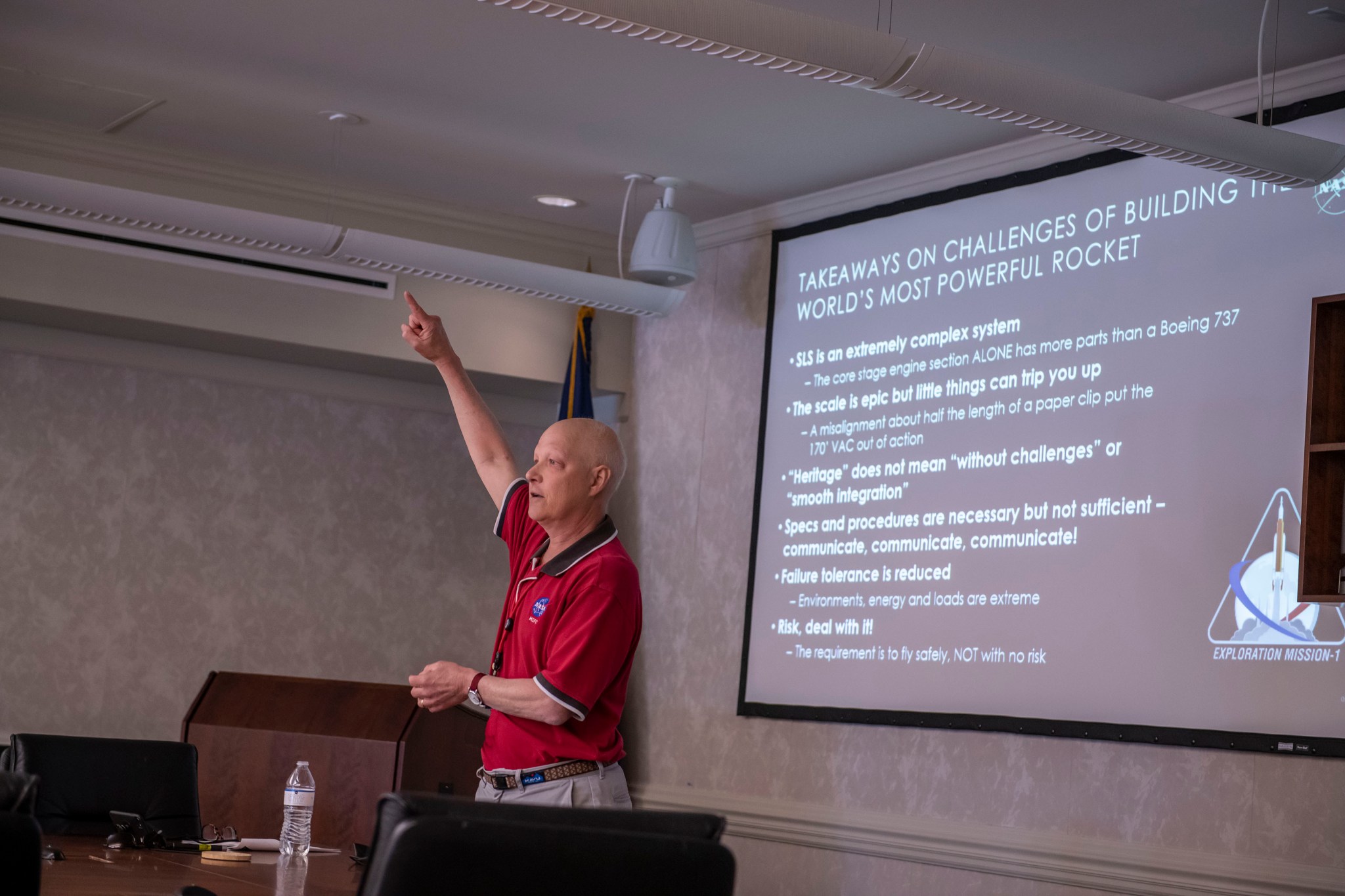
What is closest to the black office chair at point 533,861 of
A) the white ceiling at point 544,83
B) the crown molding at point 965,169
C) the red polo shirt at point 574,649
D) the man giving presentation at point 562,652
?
the man giving presentation at point 562,652

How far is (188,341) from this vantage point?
6.02m

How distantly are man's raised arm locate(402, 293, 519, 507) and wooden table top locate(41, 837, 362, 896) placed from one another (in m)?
0.92

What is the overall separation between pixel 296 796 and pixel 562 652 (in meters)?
0.65

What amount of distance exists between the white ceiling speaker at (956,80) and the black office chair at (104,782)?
76.4 inches

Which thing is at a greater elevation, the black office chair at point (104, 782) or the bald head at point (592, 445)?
the bald head at point (592, 445)

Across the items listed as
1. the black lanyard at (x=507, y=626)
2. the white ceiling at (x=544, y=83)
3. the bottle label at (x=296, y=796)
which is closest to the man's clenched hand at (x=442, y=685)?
the black lanyard at (x=507, y=626)

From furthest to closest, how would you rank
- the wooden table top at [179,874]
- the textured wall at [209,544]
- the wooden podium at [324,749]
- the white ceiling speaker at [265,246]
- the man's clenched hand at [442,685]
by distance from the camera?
the textured wall at [209,544], the wooden podium at [324,749], the white ceiling speaker at [265,246], the man's clenched hand at [442,685], the wooden table top at [179,874]

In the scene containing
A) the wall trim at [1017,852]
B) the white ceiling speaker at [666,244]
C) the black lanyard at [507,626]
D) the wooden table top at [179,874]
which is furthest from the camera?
the white ceiling speaker at [666,244]

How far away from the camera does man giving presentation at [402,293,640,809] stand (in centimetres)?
262

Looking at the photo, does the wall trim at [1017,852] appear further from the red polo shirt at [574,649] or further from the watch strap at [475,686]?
the watch strap at [475,686]

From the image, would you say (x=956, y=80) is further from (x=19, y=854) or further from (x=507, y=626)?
(x=19, y=854)

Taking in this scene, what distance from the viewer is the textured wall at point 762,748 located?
3873 mm

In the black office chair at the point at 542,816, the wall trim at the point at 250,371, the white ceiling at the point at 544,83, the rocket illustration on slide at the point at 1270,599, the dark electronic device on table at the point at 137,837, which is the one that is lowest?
the dark electronic device on table at the point at 137,837

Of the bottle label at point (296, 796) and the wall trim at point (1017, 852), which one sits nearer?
the bottle label at point (296, 796)
